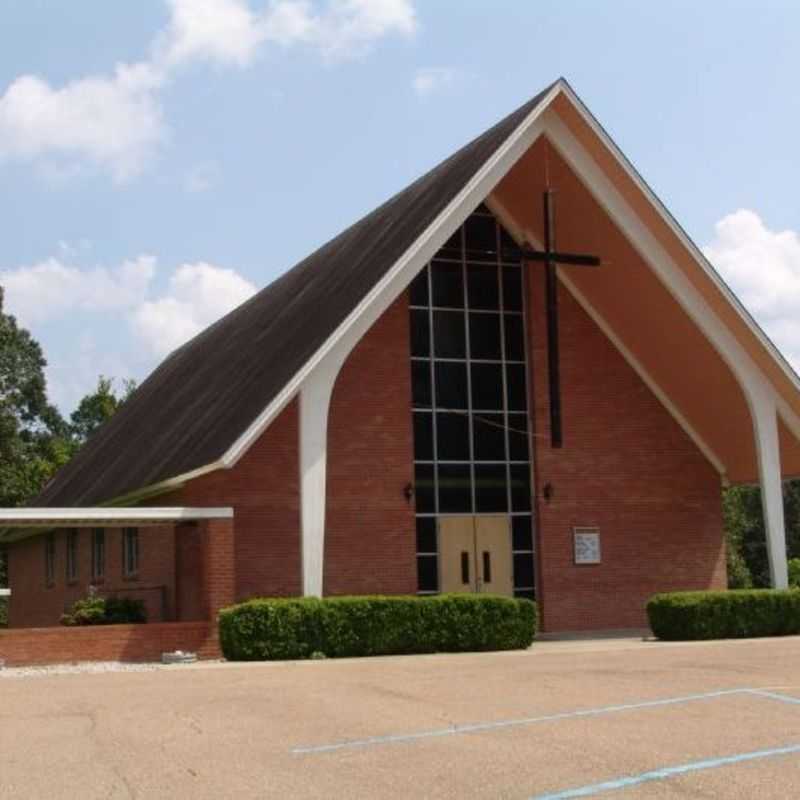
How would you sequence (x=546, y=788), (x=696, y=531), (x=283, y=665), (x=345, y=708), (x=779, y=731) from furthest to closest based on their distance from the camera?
(x=696, y=531) < (x=283, y=665) < (x=345, y=708) < (x=779, y=731) < (x=546, y=788)

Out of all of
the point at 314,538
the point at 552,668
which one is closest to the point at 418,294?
the point at 314,538

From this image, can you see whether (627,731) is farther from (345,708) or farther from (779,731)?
(345,708)

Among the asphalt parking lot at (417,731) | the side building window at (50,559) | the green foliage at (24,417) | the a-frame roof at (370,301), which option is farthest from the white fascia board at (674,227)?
the green foliage at (24,417)

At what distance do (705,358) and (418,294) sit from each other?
5611mm

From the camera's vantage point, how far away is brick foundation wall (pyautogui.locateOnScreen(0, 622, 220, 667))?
19234mm

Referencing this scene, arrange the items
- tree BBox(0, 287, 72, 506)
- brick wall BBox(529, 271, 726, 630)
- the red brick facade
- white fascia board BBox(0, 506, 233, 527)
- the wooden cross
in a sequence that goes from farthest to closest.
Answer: tree BBox(0, 287, 72, 506) → brick wall BBox(529, 271, 726, 630) → the wooden cross → the red brick facade → white fascia board BBox(0, 506, 233, 527)

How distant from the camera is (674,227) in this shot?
2316 centimetres

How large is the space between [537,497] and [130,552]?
8312 mm

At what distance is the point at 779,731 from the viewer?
33.3 feet

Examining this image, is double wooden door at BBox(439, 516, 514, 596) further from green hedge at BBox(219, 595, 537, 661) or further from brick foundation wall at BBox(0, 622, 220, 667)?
brick foundation wall at BBox(0, 622, 220, 667)

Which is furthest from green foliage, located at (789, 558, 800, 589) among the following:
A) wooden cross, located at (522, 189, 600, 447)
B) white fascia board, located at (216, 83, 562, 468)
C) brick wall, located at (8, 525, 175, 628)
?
brick wall, located at (8, 525, 175, 628)

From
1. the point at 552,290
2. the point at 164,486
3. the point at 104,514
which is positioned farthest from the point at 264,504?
the point at 552,290

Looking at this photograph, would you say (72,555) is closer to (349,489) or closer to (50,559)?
(50,559)

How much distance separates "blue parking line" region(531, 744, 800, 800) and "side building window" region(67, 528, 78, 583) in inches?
923
